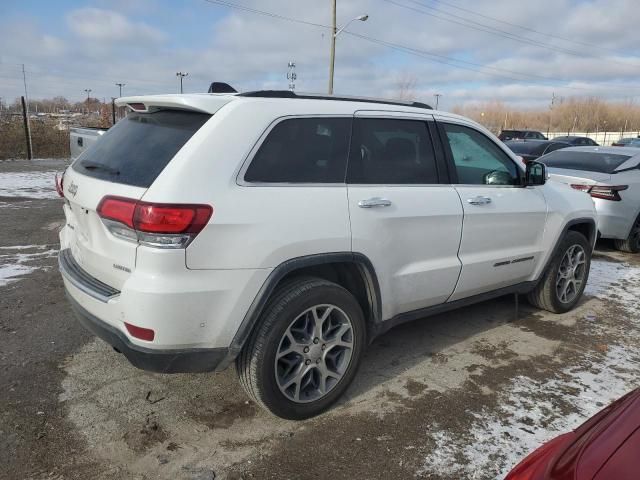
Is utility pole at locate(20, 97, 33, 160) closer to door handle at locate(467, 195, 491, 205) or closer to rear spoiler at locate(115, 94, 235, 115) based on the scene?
rear spoiler at locate(115, 94, 235, 115)

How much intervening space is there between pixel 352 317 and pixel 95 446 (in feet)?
5.18

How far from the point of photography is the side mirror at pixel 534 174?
4.31 metres

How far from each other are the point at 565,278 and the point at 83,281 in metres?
4.22

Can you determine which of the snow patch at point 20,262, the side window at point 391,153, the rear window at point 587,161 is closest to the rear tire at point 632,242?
the rear window at point 587,161

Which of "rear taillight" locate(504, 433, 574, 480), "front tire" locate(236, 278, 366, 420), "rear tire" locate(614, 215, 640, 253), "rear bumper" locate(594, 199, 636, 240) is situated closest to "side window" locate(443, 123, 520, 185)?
"front tire" locate(236, 278, 366, 420)

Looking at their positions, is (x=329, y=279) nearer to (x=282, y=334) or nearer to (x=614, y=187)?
(x=282, y=334)

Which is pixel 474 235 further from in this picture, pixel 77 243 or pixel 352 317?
pixel 77 243

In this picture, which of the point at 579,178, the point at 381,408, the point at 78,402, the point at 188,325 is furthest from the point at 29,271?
the point at 579,178

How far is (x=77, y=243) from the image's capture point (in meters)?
3.09

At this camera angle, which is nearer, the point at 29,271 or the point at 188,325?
the point at 188,325

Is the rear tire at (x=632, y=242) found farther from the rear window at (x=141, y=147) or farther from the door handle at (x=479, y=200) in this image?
the rear window at (x=141, y=147)

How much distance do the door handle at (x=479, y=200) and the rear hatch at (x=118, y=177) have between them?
202 cm

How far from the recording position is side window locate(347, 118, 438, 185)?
10.6 ft

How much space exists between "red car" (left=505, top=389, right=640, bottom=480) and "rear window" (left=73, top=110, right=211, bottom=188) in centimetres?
208
